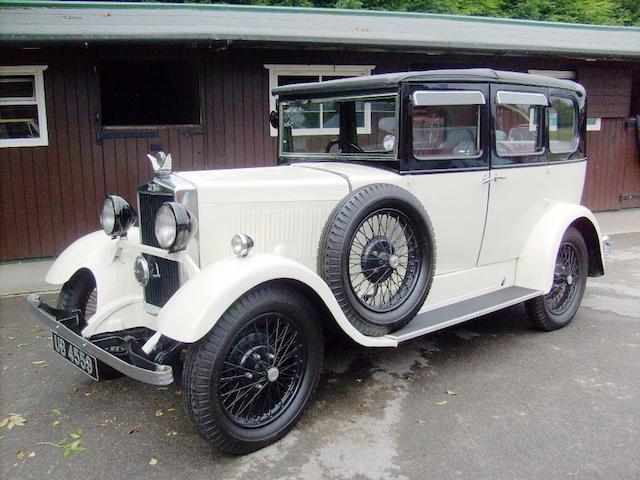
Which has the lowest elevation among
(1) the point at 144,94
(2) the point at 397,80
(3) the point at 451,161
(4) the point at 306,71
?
(3) the point at 451,161

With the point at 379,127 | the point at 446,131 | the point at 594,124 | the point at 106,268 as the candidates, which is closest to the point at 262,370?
the point at 106,268

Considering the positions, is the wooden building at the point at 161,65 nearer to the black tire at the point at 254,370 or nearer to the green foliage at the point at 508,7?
the black tire at the point at 254,370

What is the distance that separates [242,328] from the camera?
9.66 ft

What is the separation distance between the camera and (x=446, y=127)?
13.4ft

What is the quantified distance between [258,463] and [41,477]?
3.56ft

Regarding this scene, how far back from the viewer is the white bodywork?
296 cm

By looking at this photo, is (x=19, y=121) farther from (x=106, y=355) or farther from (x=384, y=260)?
(x=384, y=260)

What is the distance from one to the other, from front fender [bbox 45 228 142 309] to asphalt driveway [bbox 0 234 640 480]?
0.67m

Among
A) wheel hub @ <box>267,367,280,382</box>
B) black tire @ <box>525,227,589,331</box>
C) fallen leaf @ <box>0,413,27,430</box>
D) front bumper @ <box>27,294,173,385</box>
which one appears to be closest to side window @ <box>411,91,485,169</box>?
black tire @ <box>525,227,589,331</box>

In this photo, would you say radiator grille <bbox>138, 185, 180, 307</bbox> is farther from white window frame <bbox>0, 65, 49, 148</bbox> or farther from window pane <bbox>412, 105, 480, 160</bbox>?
white window frame <bbox>0, 65, 49, 148</bbox>

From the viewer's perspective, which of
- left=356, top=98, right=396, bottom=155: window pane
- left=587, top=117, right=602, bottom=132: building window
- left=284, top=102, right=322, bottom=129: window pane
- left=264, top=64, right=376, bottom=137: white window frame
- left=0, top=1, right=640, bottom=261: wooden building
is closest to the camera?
left=356, top=98, right=396, bottom=155: window pane

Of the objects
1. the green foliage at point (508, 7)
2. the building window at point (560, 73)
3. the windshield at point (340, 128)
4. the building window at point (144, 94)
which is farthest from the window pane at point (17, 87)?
the green foliage at point (508, 7)

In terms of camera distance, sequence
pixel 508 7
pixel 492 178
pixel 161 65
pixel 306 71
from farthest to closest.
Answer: pixel 508 7, pixel 161 65, pixel 306 71, pixel 492 178

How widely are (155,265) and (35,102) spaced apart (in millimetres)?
4530
